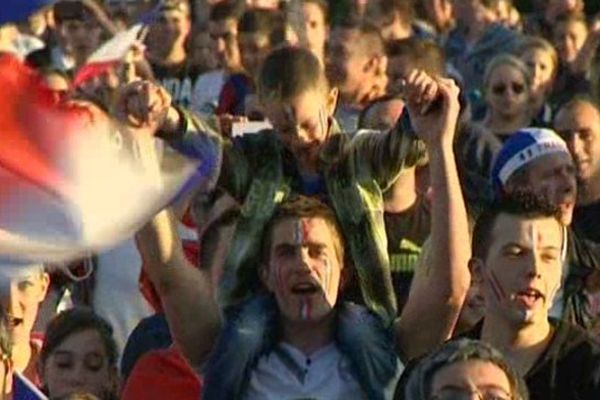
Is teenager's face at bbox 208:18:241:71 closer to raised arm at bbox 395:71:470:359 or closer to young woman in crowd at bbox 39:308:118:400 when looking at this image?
young woman in crowd at bbox 39:308:118:400

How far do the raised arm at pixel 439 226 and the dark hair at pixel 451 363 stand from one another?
60 cm

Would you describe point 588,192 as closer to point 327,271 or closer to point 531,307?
point 531,307

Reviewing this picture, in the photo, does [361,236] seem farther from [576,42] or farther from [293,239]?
[576,42]

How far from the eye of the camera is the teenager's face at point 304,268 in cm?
834

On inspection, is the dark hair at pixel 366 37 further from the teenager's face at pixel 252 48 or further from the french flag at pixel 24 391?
the french flag at pixel 24 391

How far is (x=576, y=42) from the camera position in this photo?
17.8 meters

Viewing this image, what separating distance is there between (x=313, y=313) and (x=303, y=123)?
97 cm

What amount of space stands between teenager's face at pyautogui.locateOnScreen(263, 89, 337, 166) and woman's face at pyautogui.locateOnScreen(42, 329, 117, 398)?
102 centimetres

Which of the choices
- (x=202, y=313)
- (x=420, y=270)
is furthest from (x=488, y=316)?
(x=202, y=313)

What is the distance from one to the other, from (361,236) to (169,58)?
843 cm

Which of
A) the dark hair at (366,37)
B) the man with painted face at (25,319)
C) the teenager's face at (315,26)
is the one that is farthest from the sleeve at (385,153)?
the teenager's face at (315,26)

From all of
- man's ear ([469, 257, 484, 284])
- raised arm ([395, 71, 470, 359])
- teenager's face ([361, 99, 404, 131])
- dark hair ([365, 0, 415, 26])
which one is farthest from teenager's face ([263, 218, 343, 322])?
dark hair ([365, 0, 415, 26])

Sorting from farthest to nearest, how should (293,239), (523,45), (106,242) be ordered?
(523,45) < (293,239) < (106,242)

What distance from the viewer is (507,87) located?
14609mm
